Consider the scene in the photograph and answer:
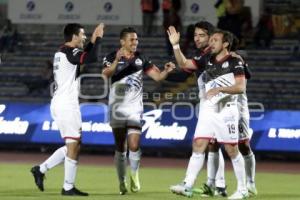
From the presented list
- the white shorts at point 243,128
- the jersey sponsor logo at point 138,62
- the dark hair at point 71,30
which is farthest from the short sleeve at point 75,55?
the white shorts at point 243,128

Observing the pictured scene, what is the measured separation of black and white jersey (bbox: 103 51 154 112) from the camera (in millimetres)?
13023

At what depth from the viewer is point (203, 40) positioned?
40.8ft

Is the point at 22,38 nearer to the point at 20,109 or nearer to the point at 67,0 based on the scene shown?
the point at 67,0

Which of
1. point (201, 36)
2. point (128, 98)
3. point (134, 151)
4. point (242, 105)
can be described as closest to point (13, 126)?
point (128, 98)

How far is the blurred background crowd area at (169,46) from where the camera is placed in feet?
82.2

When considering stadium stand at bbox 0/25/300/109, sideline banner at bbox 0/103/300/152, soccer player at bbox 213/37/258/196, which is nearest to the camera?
soccer player at bbox 213/37/258/196

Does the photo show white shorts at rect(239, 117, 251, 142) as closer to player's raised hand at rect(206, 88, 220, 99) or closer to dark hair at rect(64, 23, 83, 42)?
player's raised hand at rect(206, 88, 220, 99)

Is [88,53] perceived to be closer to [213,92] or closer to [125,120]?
[125,120]

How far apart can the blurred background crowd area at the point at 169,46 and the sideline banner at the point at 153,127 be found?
166 cm

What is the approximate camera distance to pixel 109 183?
1459 cm

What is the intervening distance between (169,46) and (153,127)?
20.7 ft

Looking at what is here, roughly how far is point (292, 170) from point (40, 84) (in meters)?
10.4

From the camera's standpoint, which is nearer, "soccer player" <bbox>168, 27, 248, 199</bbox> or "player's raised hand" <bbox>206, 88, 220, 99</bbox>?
"player's raised hand" <bbox>206, 88, 220, 99</bbox>

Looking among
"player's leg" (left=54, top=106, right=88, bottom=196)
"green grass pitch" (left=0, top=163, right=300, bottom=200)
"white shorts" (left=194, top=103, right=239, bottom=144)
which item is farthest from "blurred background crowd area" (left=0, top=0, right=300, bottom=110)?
"white shorts" (left=194, top=103, right=239, bottom=144)
